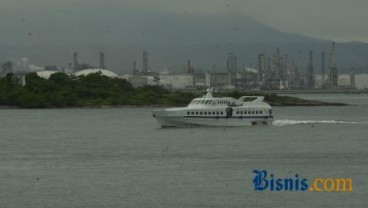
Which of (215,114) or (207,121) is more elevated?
(215,114)

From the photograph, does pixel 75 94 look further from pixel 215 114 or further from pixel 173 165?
pixel 173 165

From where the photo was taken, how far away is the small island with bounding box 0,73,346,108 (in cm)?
17312

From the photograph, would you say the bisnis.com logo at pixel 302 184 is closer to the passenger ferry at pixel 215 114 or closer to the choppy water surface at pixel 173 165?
the choppy water surface at pixel 173 165

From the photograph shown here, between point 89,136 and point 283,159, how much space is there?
96.1ft

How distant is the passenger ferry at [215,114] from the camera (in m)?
88.4

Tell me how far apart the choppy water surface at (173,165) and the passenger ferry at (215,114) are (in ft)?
2.91

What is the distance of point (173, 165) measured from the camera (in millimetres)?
55750

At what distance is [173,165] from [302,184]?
13008mm

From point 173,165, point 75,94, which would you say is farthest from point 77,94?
point 173,165

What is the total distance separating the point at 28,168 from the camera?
5488 cm

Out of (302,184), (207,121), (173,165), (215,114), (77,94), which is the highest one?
(77,94)

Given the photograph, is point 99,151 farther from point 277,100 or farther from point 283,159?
point 277,100

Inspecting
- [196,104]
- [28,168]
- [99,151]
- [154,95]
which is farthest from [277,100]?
[28,168]

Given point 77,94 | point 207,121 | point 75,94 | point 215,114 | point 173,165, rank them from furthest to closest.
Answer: point 77,94
point 75,94
point 215,114
point 207,121
point 173,165
